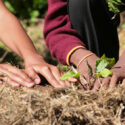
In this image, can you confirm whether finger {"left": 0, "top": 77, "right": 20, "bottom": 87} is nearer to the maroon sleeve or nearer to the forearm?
the forearm

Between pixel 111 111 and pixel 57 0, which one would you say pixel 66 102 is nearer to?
pixel 111 111

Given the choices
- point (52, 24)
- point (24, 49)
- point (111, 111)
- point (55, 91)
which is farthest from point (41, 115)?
point (52, 24)

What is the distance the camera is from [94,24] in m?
2.70

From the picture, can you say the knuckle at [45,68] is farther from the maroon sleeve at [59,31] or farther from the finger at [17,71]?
the maroon sleeve at [59,31]

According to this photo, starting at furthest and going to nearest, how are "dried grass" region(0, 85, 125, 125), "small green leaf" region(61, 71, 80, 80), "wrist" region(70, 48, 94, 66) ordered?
1. "wrist" region(70, 48, 94, 66)
2. "small green leaf" region(61, 71, 80, 80)
3. "dried grass" region(0, 85, 125, 125)

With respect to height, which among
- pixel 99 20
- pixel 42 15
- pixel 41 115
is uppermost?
pixel 41 115

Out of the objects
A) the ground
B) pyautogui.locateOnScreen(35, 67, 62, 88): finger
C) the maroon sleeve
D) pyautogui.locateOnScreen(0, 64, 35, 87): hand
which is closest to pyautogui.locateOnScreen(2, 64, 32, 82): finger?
pyautogui.locateOnScreen(0, 64, 35, 87): hand

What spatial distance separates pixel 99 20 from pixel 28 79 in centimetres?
118

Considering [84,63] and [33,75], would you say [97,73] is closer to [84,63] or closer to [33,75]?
[84,63]

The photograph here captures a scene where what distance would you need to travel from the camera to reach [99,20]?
273 centimetres

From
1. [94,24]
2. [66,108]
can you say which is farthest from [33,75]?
[94,24]

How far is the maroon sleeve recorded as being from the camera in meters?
2.58

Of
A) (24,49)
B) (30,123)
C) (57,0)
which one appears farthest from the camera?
(57,0)

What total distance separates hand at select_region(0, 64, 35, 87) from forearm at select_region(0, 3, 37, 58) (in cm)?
33
